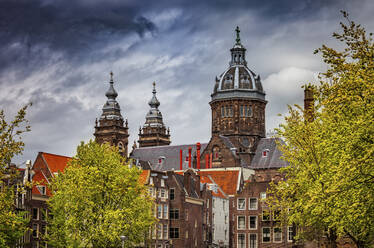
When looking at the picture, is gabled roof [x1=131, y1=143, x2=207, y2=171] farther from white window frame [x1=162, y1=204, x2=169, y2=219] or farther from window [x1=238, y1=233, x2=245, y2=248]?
white window frame [x1=162, y1=204, x2=169, y2=219]

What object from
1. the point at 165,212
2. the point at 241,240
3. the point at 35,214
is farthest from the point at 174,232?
the point at 35,214

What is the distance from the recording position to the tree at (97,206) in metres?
51.1

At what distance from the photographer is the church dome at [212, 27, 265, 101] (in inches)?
4850

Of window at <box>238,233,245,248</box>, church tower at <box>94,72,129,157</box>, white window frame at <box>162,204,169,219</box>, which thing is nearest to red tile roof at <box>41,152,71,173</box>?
white window frame at <box>162,204,169,219</box>

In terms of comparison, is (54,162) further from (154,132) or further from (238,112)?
(154,132)

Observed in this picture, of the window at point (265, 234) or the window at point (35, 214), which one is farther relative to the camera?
the window at point (265, 234)

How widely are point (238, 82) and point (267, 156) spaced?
53.3 ft

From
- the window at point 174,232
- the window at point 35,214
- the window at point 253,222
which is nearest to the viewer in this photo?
the window at point 35,214

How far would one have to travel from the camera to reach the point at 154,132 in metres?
158

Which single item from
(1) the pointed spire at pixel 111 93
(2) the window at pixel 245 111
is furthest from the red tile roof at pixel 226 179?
(1) the pointed spire at pixel 111 93

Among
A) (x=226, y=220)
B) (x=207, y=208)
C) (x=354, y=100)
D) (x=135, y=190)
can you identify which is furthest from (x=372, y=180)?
(x=226, y=220)

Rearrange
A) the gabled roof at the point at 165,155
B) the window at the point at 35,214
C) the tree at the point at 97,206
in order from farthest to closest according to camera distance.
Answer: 1. the gabled roof at the point at 165,155
2. the window at the point at 35,214
3. the tree at the point at 97,206

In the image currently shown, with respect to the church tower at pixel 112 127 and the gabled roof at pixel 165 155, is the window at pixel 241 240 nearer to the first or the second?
the gabled roof at pixel 165 155

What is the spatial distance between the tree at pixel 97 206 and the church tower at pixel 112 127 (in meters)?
87.9
